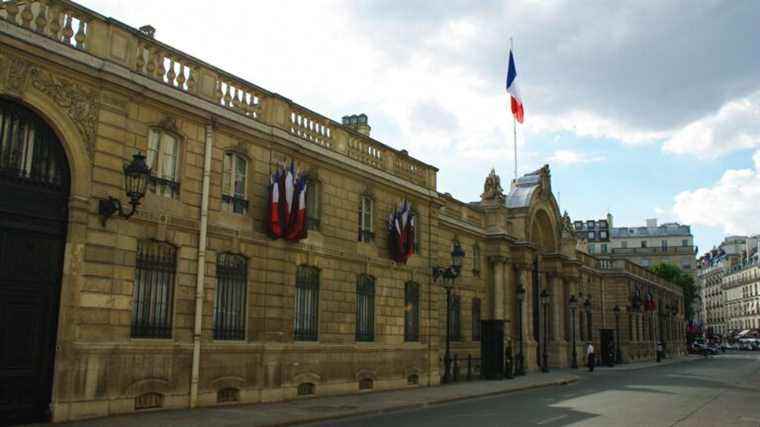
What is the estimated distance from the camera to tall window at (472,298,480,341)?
121 ft

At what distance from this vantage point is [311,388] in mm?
21859

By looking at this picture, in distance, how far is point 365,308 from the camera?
2511cm

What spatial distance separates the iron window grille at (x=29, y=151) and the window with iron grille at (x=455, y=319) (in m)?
22.8

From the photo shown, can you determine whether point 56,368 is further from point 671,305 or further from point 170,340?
point 671,305

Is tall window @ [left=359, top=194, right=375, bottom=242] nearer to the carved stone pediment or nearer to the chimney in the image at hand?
the chimney

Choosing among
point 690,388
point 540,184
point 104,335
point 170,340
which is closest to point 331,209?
point 170,340

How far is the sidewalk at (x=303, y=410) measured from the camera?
1493 centimetres

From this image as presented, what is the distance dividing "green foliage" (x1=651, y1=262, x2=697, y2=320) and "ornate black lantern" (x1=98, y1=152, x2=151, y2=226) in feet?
334

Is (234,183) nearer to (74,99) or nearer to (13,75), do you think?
(74,99)

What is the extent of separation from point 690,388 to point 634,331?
135 feet

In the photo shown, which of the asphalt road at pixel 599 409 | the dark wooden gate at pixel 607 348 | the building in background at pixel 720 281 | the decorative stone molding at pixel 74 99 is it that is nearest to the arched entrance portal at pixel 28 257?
the decorative stone molding at pixel 74 99

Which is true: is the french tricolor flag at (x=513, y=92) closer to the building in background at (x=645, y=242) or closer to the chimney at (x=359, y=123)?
the chimney at (x=359, y=123)

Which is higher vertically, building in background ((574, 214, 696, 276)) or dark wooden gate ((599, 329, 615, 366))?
building in background ((574, 214, 696, 276))

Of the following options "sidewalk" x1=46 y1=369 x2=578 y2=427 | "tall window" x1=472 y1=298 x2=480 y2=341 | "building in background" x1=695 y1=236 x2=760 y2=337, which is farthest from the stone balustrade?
"building in background" x1=695 y1=236 x2=760 y2=337
